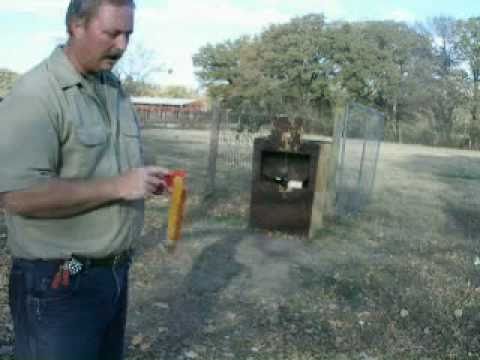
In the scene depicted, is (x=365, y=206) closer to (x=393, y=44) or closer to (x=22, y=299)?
(x=22, y=299)

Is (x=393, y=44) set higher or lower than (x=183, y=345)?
higher

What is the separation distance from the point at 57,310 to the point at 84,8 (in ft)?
3.12

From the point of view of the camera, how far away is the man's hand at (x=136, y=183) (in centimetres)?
188

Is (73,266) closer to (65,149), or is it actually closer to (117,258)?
(117,258)

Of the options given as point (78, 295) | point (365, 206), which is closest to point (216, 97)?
point (365, 206)

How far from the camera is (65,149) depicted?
1860 millimetres

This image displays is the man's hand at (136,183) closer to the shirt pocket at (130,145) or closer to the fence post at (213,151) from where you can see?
the shirt pocket at (130,145)

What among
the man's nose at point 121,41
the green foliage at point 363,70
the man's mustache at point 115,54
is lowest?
the man's mustache at point 115,54

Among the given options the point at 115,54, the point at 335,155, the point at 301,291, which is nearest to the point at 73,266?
the point at 115,54

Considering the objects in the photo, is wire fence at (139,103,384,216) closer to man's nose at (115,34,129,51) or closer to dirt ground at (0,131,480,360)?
dirt ground at (0,131,480,360)

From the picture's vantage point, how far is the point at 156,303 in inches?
197

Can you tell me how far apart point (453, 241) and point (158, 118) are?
25.3 m

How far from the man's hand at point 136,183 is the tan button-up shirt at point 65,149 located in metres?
0.10

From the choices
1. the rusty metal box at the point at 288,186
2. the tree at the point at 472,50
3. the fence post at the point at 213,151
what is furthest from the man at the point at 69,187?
the tree at the point at 472,50
